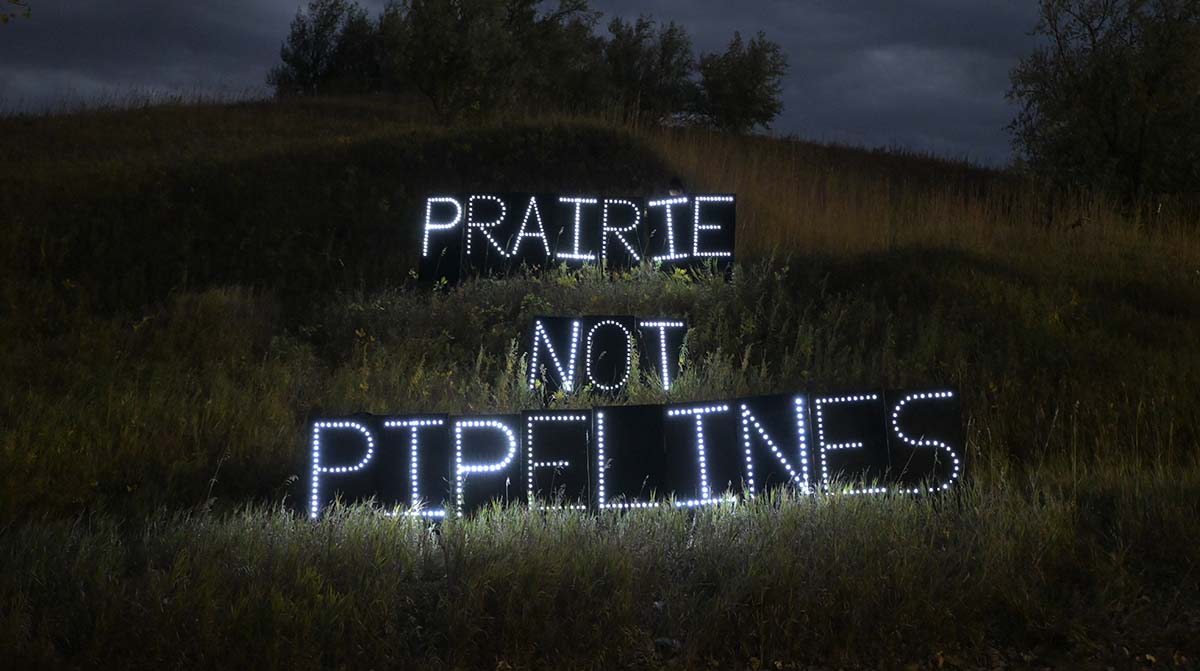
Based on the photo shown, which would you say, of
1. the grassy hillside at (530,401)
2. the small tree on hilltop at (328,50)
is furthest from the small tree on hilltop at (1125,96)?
the small tree on hilltop at (328,50)

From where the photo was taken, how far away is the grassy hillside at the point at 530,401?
213 inches

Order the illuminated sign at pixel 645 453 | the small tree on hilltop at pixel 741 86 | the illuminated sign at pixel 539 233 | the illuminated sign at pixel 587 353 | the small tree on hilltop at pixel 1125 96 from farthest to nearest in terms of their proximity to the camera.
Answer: the small tree on hilltop at pixel 741 86, the small tree on hilltop at pixel 1125 96, the illuminated sign at pixel 539 233, the illuminated sign at pixel 587 353, the illuminated sign at pixel 645 453

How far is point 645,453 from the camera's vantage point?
7.42 m

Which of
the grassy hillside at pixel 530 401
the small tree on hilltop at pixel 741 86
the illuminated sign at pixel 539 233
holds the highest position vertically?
the small tree on hilltop at pixel 741 86

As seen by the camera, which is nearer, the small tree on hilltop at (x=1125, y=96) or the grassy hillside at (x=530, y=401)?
the grassy hillside at (x=530, y=401)

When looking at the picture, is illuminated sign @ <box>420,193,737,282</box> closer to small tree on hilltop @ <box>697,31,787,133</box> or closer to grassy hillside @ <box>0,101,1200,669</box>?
grassy hillside @ <box>0,101,1200,669</box>

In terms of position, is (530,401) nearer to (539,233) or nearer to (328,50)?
(539,233)

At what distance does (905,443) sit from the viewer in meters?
7.59

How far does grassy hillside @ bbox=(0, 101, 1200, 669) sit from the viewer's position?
5.42m

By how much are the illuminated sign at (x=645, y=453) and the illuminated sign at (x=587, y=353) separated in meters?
2.11

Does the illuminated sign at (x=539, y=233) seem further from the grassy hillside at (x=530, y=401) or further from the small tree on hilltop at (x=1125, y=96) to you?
the small tree on hilltop at (x=1125, y=96)

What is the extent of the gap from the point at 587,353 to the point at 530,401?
693 millimetres

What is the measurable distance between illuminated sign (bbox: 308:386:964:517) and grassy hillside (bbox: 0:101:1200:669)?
1.60 ft

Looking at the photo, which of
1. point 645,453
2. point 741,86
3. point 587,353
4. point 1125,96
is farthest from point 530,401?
point 741,86
